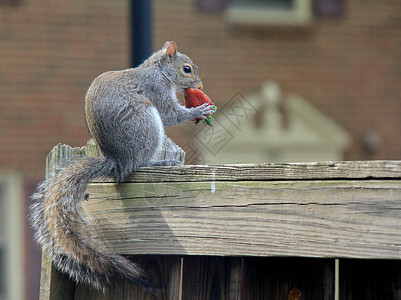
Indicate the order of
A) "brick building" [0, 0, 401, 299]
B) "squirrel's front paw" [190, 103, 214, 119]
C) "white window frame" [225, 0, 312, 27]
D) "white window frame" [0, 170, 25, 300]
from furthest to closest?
"white window frame" [225, 0, 312, 27] < "brick building" [0, 0, 401, 299] < "white window frame" [0, 170, 25, 300] < "squirrel's front paw" [190, 103, 214, 119]

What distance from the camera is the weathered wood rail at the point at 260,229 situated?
1.19 meters

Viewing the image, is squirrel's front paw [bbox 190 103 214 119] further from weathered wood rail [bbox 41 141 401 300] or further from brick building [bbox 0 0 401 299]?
brick building [bbox 0 0 401 299]

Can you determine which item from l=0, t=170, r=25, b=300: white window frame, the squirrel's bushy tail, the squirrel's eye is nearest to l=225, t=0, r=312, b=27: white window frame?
l=0, t=170, r=25, b=300: white window frame

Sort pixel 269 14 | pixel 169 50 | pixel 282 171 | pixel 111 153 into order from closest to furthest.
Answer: pixel 282 171, pixel 111 153, pixel 169 50, pixel 269 14

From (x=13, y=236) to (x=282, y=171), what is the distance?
512 centimetres

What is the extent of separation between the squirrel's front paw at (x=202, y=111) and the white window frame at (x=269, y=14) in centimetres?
443

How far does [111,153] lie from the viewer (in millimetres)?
1987

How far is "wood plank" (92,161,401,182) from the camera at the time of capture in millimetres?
1182

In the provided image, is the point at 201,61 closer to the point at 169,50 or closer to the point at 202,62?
the point at 202,62

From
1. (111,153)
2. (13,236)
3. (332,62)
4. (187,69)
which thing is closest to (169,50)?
(187,69)

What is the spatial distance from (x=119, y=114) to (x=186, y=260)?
0.74m

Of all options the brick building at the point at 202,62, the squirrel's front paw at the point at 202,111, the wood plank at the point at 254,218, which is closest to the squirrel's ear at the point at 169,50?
the squirrel's front paw at the point at 202,111

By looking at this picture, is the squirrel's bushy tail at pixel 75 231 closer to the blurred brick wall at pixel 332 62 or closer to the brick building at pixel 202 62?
the brick building at pixel 202 62

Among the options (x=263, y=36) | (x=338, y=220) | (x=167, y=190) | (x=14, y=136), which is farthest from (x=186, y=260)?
(x=263, y=36)
